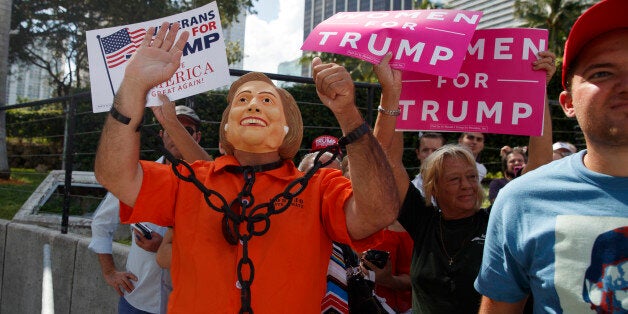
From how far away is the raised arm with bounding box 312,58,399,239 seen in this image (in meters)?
1.76

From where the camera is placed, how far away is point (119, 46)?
3008 millimetres

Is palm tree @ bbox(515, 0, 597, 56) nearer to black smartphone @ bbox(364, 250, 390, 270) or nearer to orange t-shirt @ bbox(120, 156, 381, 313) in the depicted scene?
black smartphone @ bbox(364, 250, 390, 270)

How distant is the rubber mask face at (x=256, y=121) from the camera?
198 centimetres

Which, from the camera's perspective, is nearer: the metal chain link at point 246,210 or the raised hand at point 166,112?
the metal chain link at point 246,210

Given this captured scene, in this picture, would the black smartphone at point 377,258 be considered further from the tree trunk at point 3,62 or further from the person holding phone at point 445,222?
the tree trunk at point 3,62

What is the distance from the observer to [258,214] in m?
1.79

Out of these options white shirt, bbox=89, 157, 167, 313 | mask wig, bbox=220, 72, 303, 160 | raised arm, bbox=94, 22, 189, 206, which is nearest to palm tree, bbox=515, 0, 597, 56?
white shirt, bbox=89, 157, 167, 313

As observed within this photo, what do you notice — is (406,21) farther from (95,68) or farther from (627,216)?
(95,68)

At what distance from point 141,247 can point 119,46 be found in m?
1.12

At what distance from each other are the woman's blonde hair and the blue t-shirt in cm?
112

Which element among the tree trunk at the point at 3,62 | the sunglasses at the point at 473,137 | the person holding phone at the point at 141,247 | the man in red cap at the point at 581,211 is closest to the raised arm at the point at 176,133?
the person holding phone at the point at 141,247

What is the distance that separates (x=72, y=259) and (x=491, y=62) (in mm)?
3889

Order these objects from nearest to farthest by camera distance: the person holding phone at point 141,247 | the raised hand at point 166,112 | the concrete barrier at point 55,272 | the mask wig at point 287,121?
1. the mask wig at point 287,121
2. the raised hand at point 166,112
3. the person holding phone at point 141,247
4. the concrete barrier at point 55,272

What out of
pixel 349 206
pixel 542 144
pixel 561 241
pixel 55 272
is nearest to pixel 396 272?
pixel 542 144
